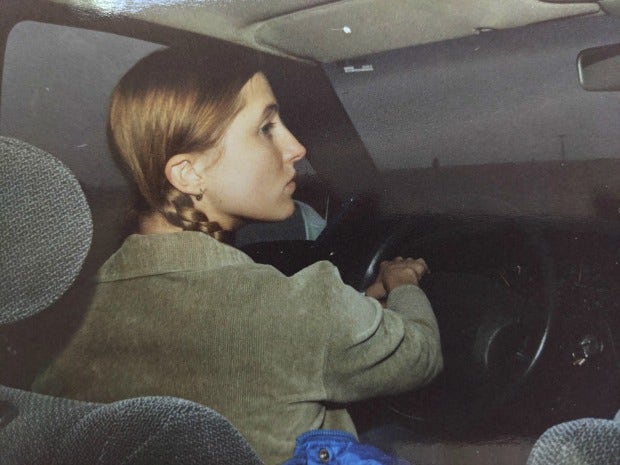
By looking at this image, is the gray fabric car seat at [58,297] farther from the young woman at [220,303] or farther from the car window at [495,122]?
the car window at [495,122]

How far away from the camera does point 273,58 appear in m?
1.08

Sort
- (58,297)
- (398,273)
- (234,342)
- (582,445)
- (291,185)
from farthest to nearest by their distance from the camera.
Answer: (398,273) → (291,185) → (234,342) → (58,297) → (582,445)

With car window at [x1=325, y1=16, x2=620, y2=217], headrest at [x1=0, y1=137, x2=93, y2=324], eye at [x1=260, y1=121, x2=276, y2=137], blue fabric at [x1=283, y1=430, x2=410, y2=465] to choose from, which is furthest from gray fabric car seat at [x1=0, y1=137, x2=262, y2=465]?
car window at [x1=325, y1=16, x2=620, y2=217]

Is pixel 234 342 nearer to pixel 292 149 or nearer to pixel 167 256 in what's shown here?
pixel 167 256

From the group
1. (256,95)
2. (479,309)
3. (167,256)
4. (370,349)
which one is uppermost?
(256,95)

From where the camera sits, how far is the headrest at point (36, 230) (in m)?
0.81

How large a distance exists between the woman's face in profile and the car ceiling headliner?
72mm

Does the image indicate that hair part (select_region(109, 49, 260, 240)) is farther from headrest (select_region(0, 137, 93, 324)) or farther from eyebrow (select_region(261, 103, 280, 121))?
headrest (select_region(0, 137, 93, 324))

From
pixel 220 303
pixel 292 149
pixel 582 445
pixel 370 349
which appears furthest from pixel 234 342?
pixel 582 445

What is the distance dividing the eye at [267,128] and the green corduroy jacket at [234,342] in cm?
15

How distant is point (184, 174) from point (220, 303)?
17 centimetres

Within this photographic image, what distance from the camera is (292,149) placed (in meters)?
1.04

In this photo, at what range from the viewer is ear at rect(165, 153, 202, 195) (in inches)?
39.2

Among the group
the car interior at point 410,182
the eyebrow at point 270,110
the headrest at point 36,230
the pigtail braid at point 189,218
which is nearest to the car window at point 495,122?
the car interior at point 410,182
